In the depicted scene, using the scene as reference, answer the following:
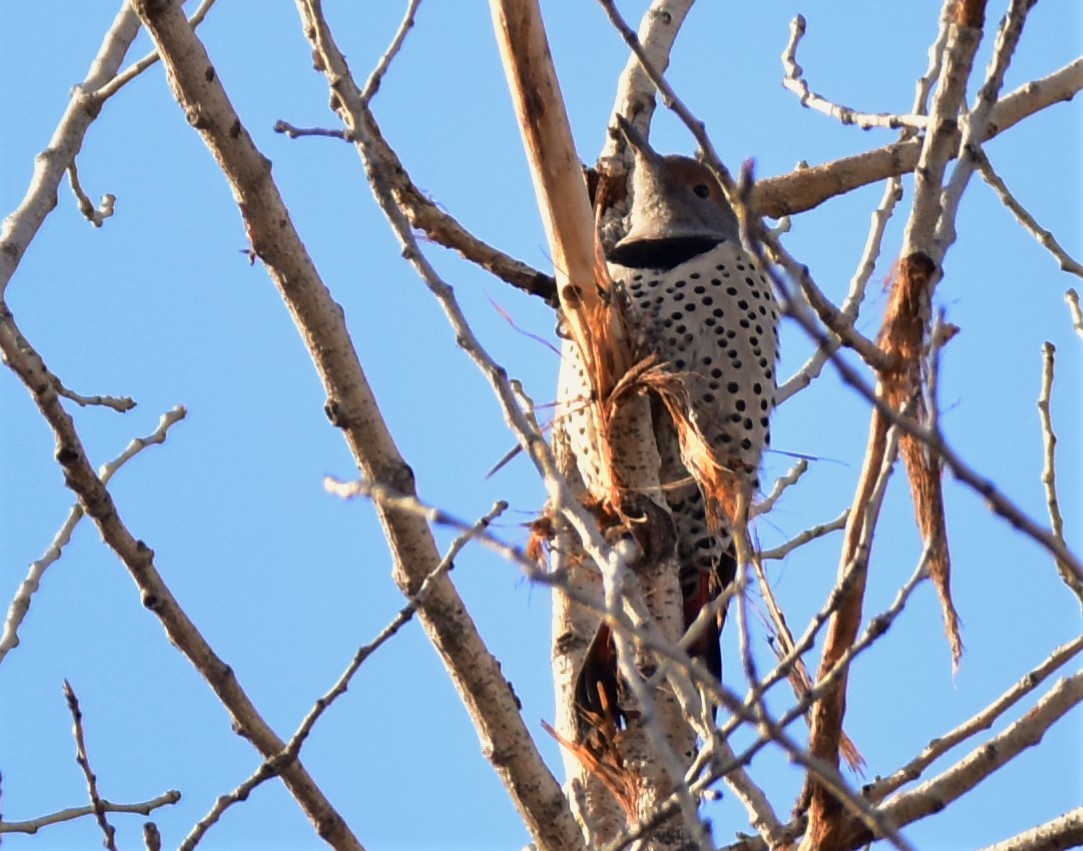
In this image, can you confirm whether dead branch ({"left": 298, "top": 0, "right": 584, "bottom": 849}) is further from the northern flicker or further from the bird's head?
the bird's head

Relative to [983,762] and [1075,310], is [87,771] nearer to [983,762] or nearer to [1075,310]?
[983,762]

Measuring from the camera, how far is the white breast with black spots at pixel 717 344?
451cm

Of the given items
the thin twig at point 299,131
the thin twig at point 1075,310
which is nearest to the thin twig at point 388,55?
the thin twig at point 299,131

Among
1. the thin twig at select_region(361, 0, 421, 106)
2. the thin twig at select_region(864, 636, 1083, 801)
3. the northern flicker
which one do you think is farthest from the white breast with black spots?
the thin twig at select_region(864, 636, 1083, 801)

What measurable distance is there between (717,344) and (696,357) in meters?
0.09

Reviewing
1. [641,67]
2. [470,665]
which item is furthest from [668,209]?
[470,665]

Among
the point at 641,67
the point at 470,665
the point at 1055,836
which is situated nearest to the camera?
the point at 1055,836

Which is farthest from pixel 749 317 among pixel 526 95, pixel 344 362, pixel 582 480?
pixel 344 362

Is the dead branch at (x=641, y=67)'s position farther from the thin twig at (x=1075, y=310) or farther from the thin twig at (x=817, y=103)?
the thin twig at (x=1075, y=310)

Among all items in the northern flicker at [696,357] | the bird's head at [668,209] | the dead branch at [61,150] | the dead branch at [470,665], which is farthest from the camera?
the bird's head at [668,209]

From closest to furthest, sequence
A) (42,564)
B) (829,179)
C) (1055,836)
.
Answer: (1055,836), (42,564), (829,179)

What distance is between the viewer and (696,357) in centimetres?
453

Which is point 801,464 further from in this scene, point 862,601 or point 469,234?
point 862,601

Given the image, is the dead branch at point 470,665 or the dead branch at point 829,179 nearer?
the dead branch at point 470,665
